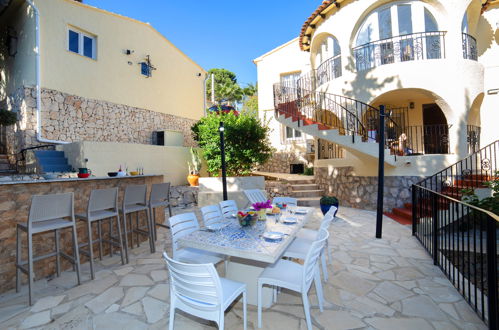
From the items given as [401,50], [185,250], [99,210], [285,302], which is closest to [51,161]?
[99,210]

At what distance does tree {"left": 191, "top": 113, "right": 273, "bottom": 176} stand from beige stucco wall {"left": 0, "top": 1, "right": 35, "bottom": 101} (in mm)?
6073

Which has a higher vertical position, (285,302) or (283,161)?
(283,161)

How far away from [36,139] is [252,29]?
12428mm

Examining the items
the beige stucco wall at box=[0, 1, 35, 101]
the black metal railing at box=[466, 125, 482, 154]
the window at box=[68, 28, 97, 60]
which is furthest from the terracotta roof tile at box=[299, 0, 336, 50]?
the beige stucco wall at box=[0, 1, 35, 101]

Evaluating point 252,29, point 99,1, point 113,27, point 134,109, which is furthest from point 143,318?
point 252,29

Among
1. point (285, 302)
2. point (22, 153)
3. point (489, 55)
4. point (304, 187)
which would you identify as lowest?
point (285, 302)

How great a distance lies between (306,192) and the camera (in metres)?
8.88

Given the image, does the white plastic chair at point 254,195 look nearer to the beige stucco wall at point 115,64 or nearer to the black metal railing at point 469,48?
the black metal railing at point 469,48

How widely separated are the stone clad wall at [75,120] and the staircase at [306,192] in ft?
23.3

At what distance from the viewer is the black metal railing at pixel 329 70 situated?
28.6 feet

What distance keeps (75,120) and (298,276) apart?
983cm

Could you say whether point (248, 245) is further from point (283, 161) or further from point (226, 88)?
point (226, 88)

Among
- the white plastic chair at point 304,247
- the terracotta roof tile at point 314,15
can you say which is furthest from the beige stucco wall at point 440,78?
the white plastic chair at point 304,247

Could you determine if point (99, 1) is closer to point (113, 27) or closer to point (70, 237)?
point (113, 27)
